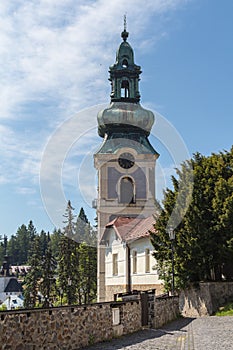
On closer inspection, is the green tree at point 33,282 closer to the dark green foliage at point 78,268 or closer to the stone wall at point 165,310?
the dark green foliage at point 78,268

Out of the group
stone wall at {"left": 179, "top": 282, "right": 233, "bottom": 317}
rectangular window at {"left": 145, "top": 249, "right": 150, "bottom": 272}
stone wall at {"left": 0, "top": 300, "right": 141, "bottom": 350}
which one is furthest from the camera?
rectangular window at {"left": 145, "top": 249, "right": 150, "bottom": 272}

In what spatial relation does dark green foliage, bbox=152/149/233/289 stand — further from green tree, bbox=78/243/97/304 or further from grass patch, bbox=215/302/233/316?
green tree, bbox=78/243/97/304

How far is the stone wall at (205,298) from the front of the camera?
79.1ft

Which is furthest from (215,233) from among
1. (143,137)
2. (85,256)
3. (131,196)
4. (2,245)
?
(2,245)

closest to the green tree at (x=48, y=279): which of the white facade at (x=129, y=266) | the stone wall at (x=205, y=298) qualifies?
the white facade at (x=129, y=266)

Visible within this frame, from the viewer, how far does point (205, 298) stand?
24281 millimetres

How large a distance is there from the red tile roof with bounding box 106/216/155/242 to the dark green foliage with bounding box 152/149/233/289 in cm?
879

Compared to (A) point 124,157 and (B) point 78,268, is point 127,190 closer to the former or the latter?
(A) point 124,157

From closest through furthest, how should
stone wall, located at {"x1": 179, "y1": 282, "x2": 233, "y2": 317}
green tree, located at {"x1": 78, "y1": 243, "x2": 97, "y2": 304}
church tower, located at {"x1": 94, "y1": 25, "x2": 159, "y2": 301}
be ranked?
stone wall, located at {"x1": 179, "y1": 282, "x2": 233, "y2": 317} → church tower, located at {"x1": 94, "y1": 25, "x2": 159, "y2": 301} → green tree, located at {"x1": 78, "y1": 243, "x2": 97, "y2": 304}

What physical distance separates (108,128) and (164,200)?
1014 inches

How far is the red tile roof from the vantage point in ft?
121

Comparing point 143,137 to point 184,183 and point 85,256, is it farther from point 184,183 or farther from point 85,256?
point 184,183

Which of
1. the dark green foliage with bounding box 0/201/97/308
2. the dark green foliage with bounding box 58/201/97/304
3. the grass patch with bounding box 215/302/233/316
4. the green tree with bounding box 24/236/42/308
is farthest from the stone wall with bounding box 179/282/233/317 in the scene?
the green tree with bounding box 24/236/42/308

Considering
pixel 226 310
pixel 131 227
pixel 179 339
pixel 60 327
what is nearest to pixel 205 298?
pixel 226 310
